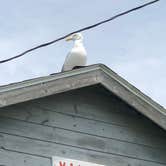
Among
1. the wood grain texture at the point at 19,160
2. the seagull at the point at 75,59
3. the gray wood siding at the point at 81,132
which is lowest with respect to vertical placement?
the wood grain texture at the point at 19,160

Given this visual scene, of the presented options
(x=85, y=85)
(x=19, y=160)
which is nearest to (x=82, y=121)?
(x=85, y=85)

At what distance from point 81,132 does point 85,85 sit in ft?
1.74

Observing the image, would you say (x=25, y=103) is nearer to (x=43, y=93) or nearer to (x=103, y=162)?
(x=43, y=93)

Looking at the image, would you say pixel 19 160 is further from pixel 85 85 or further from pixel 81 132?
pixel 85 85

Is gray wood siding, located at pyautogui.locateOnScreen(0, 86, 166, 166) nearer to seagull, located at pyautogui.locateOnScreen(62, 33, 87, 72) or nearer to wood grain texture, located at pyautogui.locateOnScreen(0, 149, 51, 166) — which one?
wood grain texture, located at pyautogui.locateOnScreen(0, 149, 51, 166)

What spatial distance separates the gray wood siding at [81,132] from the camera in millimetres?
8172

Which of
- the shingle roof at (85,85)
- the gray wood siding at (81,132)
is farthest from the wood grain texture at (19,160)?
the shingle roof at (85,85)

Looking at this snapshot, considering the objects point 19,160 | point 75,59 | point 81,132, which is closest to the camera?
point 19,160

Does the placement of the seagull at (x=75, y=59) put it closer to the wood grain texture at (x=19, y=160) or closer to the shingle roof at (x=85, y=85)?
the shingle roof at (x=85, y=85)

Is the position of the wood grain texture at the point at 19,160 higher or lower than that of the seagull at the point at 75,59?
lower

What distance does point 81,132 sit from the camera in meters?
8.58

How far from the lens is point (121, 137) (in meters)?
8.80

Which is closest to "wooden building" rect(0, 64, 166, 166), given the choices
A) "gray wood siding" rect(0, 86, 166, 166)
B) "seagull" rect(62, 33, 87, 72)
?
"gray wood siding" rect(0, 86, 166, 166)

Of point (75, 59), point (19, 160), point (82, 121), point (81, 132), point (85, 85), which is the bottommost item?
point (19, 160)
